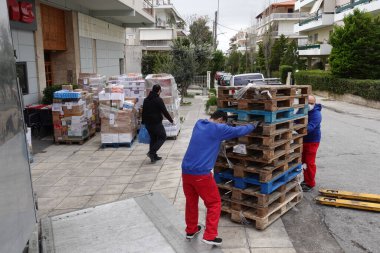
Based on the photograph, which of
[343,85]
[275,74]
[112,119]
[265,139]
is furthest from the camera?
[275,74]

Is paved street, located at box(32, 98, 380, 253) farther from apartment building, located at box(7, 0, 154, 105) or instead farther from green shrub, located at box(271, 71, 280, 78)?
green shrub, located at box(271, 71, 280, 78)

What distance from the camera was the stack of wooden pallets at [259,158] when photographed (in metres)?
4.90

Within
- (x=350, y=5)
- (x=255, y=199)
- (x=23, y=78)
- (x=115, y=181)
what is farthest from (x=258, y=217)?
(x=350, y=5)

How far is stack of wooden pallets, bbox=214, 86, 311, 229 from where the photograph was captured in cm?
490

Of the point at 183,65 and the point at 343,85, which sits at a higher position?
the point at 183,65

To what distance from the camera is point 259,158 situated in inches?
195

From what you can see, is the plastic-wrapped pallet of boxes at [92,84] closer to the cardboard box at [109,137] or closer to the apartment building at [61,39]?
the apartment building at [61,39]

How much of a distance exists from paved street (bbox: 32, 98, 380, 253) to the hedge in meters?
7.99

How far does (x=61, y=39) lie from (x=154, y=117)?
8.80 metres

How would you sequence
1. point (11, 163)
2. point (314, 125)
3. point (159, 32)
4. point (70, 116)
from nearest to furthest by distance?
1. point (11, 163)
2. point (314, 125)
3. point (70, 116)
4. point (159, 32)

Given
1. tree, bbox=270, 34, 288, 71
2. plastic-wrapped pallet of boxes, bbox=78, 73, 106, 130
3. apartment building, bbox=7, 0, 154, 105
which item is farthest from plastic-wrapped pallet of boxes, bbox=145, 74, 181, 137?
tree, bbox=270, 34, 288, 71

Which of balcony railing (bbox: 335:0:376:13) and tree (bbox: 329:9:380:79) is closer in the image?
tree (bbox: 329:9:380:79)

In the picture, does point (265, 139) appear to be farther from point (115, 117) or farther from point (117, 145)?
point (117, 145)

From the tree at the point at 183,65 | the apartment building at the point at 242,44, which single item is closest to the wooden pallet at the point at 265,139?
the tree at the point at 183,65
